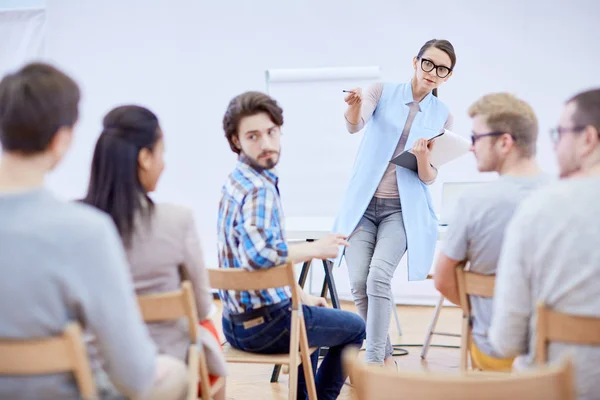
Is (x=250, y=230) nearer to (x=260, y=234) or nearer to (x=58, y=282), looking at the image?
(x=260, y=234)

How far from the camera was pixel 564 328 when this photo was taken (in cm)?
133

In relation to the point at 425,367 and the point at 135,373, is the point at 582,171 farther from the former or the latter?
the point at 425,367

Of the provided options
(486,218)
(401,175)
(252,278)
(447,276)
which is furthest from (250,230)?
(401,175)

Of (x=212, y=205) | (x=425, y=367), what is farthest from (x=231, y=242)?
(x=212, y=205)

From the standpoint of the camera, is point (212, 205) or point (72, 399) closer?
point (72, 399)

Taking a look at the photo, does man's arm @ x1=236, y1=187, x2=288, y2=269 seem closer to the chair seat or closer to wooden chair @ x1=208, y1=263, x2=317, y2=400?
wooden chair @ x1=208, y1=263, x2=317, y2=400

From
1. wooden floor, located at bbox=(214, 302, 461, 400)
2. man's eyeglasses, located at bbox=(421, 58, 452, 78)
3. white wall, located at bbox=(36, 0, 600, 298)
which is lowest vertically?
wooden floor, located at bbox=(214, 302, 461, 400)

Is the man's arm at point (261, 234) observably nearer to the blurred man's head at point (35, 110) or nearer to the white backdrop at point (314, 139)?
the blurred man's head at point (35, 110)

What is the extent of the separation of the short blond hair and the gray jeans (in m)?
1.12

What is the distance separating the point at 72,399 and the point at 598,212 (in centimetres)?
105

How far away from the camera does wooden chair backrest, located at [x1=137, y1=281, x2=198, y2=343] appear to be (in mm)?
1599

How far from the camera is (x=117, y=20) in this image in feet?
17.6

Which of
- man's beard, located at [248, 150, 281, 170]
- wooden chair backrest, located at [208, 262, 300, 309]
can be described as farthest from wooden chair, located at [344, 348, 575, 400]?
man's beard, located at [248, 150, 281, 170]

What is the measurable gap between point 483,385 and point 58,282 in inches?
28.5
